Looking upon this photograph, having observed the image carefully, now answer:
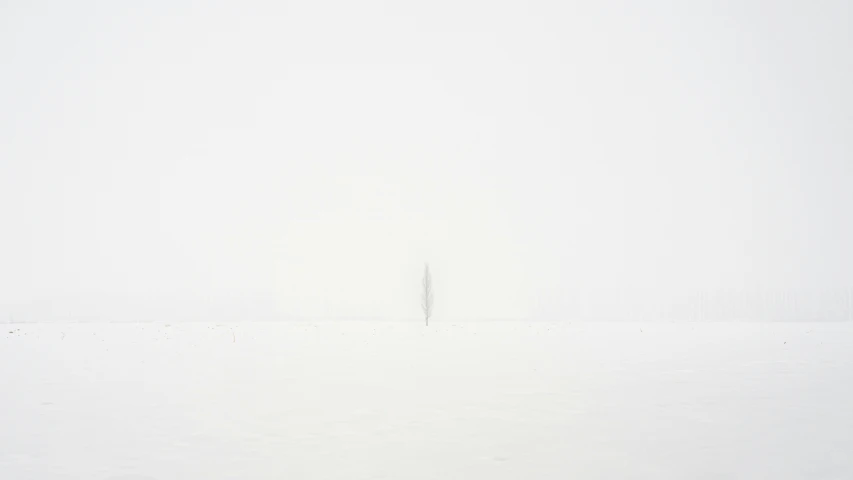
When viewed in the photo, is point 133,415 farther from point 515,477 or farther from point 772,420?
point 772,420

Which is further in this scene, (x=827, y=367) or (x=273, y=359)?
(x=273, y=359)

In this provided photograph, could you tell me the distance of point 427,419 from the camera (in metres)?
12.7

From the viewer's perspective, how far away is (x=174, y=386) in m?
17.8

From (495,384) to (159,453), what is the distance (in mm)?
10455

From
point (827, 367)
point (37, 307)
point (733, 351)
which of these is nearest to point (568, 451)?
point (827, 367)

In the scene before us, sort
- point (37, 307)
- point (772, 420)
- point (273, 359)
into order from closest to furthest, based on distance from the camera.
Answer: point (772, 420)
point (273, 359)
point (37, 307)

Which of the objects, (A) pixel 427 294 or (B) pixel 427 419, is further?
(A) pixel 427 294

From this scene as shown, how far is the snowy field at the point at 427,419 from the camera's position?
907 centimetres

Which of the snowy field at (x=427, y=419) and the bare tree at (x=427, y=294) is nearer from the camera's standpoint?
the snowy field at (x=427, y=419)

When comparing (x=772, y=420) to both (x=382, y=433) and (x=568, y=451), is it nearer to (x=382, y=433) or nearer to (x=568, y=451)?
(x=568, y=451)

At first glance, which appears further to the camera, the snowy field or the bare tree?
the bare tree

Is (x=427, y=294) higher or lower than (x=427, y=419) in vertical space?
higher

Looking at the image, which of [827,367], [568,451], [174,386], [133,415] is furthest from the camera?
[827,367]

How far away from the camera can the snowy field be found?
9.07 m
